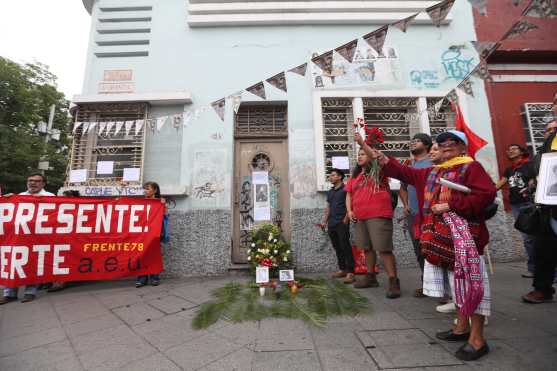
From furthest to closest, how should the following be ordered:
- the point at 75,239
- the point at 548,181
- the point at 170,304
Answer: the point at 75,239 < the point at 170,304 < the point at 548,181

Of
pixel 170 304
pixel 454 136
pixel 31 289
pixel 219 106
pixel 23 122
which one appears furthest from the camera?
pixel 23 122

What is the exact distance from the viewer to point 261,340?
214 centimetres

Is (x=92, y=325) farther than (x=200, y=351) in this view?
Yes

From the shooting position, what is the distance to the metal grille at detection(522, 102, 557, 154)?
5047mm

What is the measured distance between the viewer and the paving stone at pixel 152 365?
179 centimetres

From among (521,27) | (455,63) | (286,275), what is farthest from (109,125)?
(455,63)

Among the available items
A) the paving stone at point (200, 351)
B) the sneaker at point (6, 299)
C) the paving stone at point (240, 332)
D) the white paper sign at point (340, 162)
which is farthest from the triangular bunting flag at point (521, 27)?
the sneaker at point (6, 299)

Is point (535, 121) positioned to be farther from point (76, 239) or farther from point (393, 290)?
point (76, 239)

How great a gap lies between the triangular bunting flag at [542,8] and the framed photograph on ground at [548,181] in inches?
92.8

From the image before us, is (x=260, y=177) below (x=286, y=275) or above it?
above

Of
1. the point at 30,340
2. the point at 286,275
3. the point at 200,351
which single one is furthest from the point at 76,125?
the point at 200,351

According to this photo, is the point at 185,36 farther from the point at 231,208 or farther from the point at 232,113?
the point at 231,208

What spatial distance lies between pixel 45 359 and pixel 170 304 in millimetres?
1249

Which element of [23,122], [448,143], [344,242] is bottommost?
Answer: [344,242]
